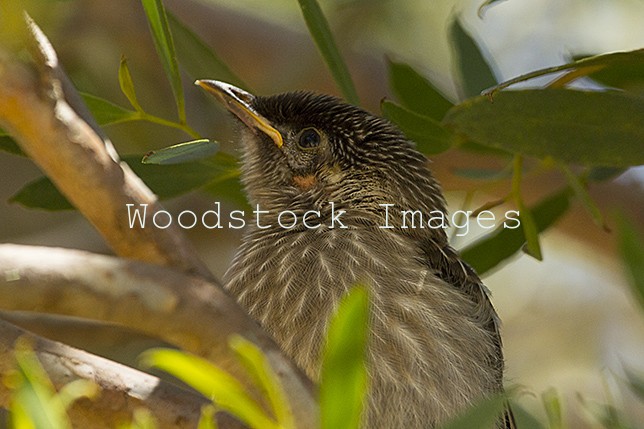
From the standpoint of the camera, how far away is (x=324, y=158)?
3516 mm

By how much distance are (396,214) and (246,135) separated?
635 mm

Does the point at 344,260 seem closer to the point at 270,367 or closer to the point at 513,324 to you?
the point at 270,367

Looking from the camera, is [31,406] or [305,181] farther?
[305,181]

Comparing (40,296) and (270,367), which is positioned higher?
(40,296)

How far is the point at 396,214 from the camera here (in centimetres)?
335

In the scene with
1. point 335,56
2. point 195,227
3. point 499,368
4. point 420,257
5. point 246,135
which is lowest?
A: point 195,227

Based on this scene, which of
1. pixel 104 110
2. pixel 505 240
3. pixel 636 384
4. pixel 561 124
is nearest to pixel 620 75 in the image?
pixel 505 240

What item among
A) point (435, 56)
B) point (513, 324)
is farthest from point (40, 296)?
point (513, 324)

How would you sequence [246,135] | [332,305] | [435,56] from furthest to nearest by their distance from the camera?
[435,56]
[246,135]
[332,305]

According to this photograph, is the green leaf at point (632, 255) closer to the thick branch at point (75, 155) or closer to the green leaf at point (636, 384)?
the green leaf at point (636, 384)

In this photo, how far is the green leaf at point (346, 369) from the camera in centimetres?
128

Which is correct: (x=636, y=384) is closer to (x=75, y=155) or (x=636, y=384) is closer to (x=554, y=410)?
(x=554, y=410)

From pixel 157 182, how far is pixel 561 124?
112 cm

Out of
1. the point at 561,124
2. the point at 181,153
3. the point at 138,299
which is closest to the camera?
the point at 138,299
